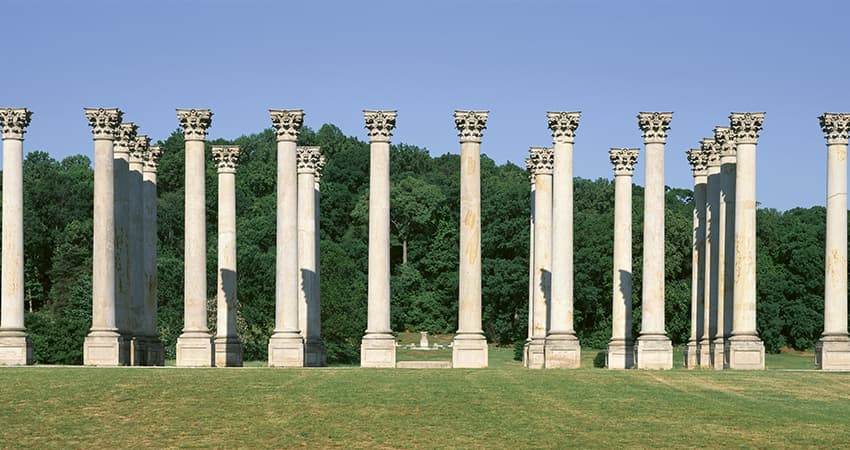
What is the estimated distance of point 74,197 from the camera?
651 feet

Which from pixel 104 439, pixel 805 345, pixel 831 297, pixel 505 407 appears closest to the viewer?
pixel 104 439

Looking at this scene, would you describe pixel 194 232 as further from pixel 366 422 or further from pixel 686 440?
pixel 686 440

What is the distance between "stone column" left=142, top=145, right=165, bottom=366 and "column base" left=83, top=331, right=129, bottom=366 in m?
9.11

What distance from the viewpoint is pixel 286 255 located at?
105 meters

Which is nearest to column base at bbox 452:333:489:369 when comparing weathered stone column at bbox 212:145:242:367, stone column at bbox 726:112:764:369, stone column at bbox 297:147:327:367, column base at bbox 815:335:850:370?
stone column at bbox 297:147:327:367

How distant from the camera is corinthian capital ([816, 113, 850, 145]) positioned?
10481 cm

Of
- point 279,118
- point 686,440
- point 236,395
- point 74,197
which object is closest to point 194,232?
point 279,118

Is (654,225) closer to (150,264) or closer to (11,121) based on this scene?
(150,264)

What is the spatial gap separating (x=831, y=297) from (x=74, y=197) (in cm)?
12001

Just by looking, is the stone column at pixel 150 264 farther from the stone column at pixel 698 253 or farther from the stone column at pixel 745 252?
the stone column at pixel 745 252

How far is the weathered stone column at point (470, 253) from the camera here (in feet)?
335

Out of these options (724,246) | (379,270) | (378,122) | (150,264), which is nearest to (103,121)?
(150,264)

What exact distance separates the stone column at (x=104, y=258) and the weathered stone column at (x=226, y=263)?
13348mm

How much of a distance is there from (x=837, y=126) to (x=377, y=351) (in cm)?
3543
